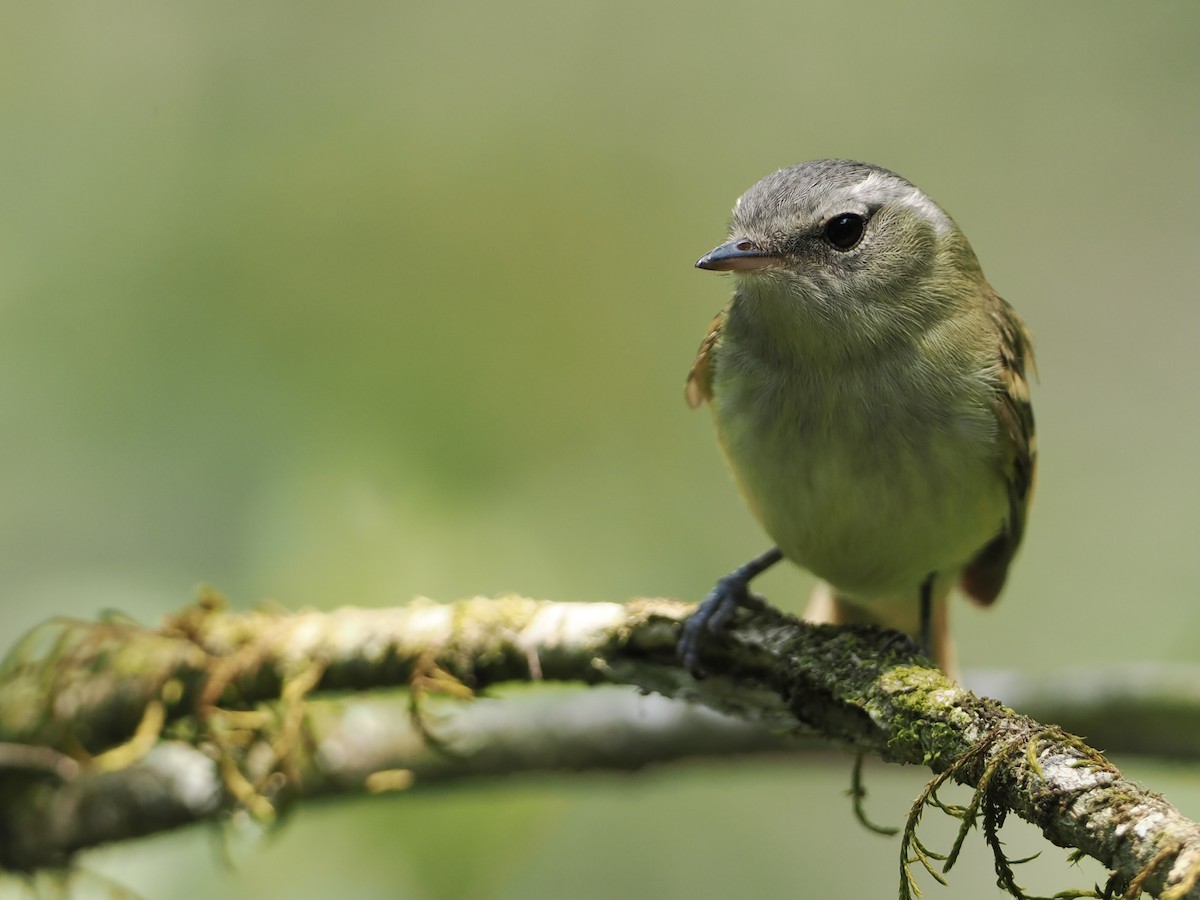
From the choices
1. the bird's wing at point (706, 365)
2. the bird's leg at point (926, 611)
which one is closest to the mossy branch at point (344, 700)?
the bird's leg at point (926, 611)

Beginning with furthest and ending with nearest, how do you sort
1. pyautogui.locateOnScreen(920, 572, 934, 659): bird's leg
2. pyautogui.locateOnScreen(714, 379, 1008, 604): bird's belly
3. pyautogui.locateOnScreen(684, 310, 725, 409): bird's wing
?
pyautogui.locateOnScreen(920, 572, 934, 659): bird's leg < pyautogui.locateOnScreen(684, 310, 725, 409): bird's wing < pyautogui.locateOnScreen(714, 379, 1008, 604): bird's belly

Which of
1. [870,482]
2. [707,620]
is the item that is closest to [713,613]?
[707,620]

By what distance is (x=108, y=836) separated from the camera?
3.68 meters

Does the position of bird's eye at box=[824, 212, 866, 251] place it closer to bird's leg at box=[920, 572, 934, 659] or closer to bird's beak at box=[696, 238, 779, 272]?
bird's beak at box=[696, 238, 779, 272]

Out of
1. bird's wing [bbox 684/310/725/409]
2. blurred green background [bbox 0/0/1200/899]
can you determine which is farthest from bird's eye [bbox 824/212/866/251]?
blurred green background [bbox 0/0/1200/899]

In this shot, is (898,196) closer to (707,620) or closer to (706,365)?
(706,365)

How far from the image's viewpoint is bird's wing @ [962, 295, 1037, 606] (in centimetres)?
350

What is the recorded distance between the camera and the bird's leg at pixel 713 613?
3074 mm

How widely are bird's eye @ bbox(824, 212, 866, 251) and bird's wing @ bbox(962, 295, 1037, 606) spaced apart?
57 centimetres

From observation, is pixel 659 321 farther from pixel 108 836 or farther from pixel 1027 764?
pixel 1027 764

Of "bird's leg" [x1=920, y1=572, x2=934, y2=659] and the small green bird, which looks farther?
"bird's leg" [x1=920, y1=572, x2=934, y2=659]

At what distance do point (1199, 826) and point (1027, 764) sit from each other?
1.08 ft

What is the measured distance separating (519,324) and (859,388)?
273 cm

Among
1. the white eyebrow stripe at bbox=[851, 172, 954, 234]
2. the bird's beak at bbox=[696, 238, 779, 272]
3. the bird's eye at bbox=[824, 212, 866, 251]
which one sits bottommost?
the bird's beak at bbox=[696, 238, 779, 272]
